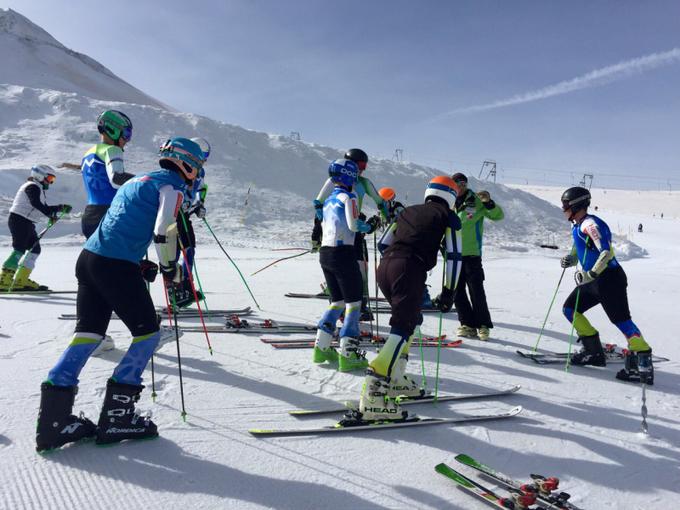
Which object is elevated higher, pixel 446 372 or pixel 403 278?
pixel 403 278

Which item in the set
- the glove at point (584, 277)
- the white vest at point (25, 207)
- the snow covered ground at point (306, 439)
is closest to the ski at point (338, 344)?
the snow covered ground at point (306, 439)

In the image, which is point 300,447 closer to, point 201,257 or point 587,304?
point 587,304

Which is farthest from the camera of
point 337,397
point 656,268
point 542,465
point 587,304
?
point 656,268

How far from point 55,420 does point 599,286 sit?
534 cm

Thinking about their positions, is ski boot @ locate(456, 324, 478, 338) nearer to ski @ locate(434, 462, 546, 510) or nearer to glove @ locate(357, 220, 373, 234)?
glove @ locate(357, 220, 373, 234)

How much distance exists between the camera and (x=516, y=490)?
270 centimetres

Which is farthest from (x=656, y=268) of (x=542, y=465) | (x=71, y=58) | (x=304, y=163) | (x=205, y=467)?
(x=71, y=58)

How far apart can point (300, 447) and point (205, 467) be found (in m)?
0.67

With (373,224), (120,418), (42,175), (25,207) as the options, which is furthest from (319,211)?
(25,207)

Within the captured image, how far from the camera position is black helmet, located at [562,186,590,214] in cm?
510

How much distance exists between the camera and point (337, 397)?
4.23 metres

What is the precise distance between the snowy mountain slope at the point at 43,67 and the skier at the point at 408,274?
60742 mm

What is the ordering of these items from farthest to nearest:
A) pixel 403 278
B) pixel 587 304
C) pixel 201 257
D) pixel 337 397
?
pixel 201 257, pixel 587 304, pixel 337 397, pixel 403 278

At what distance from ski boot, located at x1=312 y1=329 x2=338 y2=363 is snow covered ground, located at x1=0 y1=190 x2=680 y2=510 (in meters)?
0.12
